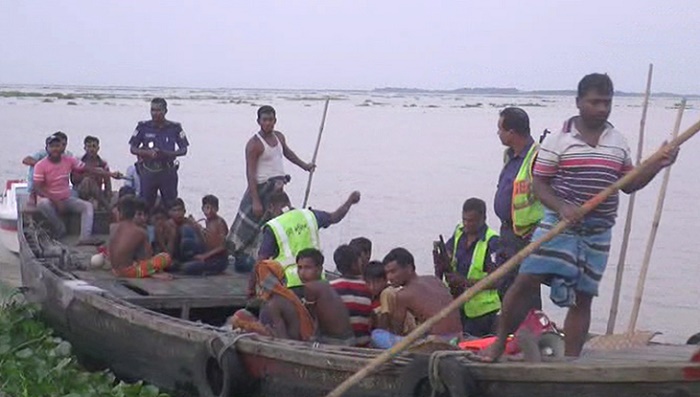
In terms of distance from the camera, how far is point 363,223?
1546cm

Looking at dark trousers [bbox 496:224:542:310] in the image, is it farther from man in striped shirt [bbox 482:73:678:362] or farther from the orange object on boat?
man in striped shirt [bbox 482:73:678:362]

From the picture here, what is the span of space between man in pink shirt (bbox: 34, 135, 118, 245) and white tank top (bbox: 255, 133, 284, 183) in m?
2.10

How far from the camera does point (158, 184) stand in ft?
29.4

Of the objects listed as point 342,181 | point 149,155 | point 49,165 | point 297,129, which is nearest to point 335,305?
point 149,155

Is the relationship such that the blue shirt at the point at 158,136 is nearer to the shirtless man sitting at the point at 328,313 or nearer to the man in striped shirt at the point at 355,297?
the man in striped shirt at the point at 355,297

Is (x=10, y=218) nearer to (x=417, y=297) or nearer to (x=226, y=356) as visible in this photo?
(x=226, y=356)

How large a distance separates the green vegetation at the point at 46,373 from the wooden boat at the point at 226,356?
180mm

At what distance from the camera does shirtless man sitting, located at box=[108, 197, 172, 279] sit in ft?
25.1

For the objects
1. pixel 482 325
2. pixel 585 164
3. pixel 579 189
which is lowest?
pixel 482 325

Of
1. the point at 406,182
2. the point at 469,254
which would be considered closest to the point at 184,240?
the point at 469,254

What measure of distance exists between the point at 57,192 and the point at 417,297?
4999 millimetres

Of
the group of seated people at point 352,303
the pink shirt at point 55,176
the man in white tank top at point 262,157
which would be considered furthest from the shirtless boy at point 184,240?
the group of seated people at point 352,303

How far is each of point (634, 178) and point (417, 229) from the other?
1130 centimetres

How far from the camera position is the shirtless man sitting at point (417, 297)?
525 centimetres
